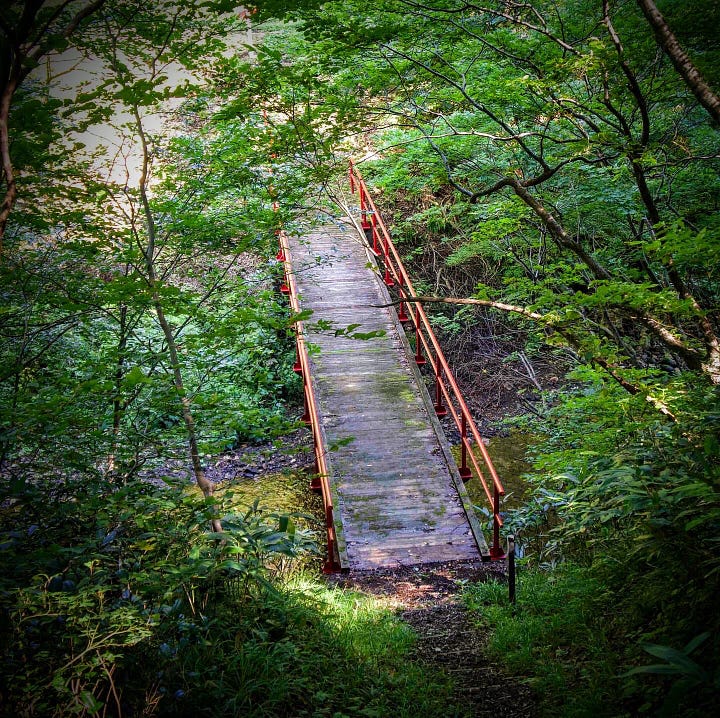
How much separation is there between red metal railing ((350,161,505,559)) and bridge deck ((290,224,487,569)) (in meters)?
0.19

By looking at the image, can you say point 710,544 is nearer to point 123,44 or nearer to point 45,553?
point 45,553

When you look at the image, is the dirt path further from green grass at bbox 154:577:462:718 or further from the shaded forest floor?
green grass at bbox 154:577:462:718

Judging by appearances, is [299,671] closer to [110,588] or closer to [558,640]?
[110,588]

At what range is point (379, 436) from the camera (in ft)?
24.1

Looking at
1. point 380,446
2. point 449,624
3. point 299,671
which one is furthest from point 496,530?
point 299,671

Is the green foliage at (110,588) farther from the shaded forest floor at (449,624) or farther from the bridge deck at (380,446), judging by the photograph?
the bridge deck at (380,446)

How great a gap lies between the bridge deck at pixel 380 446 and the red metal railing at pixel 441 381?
19cm

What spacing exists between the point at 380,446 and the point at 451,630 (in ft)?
9.89

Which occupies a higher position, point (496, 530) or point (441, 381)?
point (441, 381)

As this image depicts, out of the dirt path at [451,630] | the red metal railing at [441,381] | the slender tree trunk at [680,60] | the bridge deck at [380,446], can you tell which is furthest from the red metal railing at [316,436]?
the slender tree trunk at [680,60]

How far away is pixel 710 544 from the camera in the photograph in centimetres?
280

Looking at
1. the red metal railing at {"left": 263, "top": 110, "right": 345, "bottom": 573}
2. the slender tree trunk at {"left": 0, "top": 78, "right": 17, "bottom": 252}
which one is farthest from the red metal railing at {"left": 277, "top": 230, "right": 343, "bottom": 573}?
the slender tree trunk at {"left": 0, "top": 78, "right": 17, "bottom": 252}

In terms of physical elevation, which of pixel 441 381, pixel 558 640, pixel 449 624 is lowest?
pixel 449 624

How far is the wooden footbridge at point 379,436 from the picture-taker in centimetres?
599
